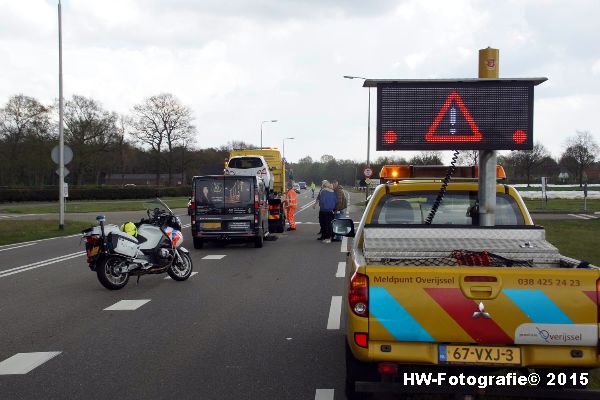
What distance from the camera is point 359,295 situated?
4039 mm

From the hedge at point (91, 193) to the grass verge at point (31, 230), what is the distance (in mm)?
28265

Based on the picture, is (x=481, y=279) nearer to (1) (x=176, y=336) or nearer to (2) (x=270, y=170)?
(1) (x=176, y=336)

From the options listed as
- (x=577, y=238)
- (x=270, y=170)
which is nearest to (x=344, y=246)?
(x=577, y=238)

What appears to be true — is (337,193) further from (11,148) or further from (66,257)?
(11,148)

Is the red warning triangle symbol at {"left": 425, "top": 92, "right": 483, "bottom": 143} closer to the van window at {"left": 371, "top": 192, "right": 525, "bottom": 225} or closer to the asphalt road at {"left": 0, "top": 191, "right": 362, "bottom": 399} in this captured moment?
the van window at {"left": 371, "top": 192, "right": 525, "bottom": 225}

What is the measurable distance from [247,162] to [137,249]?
1559 cm

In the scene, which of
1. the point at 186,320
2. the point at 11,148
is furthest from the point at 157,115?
the point at 186,320

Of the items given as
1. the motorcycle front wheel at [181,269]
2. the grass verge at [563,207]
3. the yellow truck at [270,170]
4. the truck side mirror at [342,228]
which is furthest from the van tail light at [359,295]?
the grass verge at [563,207]

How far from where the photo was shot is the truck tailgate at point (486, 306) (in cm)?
387

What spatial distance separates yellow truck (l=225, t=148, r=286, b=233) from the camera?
22672mm


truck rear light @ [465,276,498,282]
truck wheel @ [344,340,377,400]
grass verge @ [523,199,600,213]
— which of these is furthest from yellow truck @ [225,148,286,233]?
truck rear light @ [465,276,498,282]

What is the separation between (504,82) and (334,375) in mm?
2749

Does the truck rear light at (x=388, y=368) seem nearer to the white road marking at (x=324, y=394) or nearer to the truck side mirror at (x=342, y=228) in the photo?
the white road marking at (x=324, y=394)

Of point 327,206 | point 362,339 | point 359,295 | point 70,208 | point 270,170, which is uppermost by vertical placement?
point 270,170
